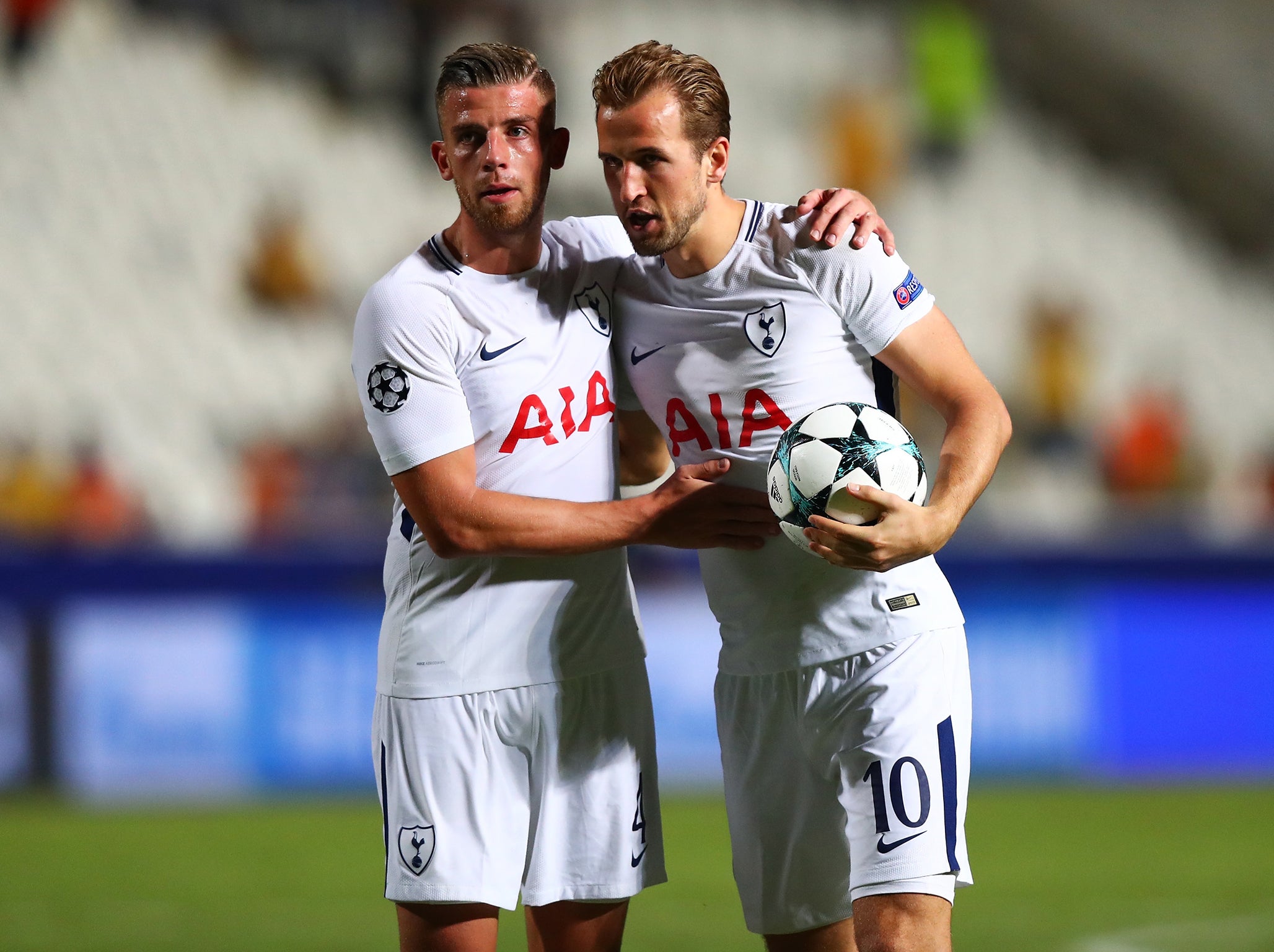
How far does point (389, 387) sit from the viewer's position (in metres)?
3.67

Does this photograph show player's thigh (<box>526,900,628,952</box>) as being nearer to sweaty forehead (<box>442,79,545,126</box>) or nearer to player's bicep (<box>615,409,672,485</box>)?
player's bicep (<box>615,409,672,485</box>)

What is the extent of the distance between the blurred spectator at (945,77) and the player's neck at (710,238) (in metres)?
11.0

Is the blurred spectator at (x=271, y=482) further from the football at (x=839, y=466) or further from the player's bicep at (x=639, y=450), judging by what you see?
the football at (x=839, y=466)

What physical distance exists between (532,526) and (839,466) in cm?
77

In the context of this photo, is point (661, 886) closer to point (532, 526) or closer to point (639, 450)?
point (639, 450)

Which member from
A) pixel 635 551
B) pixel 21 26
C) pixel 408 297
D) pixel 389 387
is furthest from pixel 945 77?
pixel 389 387

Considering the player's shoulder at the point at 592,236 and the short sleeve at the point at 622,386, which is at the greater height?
the player's shoulder at the point at 592,236

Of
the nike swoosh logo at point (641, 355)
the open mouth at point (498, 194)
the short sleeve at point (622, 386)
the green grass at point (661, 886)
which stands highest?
the open mouth at point (498, 194)

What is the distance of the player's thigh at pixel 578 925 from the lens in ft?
12.7

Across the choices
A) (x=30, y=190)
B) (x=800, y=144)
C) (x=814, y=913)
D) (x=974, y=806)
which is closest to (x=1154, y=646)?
(x=974, y=806)

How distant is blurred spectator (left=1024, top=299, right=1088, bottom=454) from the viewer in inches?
488

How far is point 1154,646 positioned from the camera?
8.93 metres

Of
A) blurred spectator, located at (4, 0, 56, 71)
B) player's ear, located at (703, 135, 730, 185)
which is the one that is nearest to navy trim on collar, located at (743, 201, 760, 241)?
player's ear, located at (703, 135, 730, 185)

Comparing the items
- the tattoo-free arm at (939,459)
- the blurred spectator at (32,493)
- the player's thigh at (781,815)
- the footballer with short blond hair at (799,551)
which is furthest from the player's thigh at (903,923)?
the blurred spectator at (32,493)
